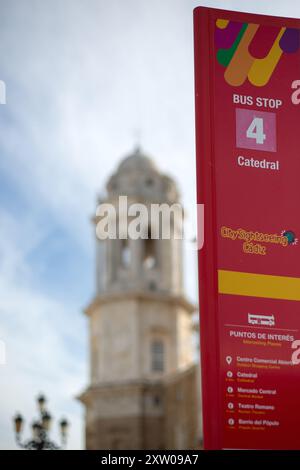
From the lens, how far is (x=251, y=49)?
12945 mm

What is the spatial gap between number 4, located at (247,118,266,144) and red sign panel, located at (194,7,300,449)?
0.5 inches

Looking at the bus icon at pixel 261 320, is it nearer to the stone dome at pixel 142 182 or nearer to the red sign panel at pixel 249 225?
the red sign panel at pixel 249 225

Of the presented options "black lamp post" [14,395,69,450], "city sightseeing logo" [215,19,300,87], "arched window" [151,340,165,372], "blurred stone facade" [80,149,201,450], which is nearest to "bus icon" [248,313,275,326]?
"city sightseeing logo" [215,19,300,87]

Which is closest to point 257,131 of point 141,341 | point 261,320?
point 261,320

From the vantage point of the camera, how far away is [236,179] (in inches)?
488

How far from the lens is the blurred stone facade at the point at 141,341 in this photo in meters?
50.4

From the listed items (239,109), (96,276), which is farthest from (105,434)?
(239,109)

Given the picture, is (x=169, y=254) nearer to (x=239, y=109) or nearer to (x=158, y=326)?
(x=158, y=326)

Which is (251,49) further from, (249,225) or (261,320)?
(261,320)

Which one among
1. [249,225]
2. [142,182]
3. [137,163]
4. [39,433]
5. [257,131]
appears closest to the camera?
[249,225]

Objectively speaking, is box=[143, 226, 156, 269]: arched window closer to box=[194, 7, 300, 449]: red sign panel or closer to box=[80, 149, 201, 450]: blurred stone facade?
box=[80, 149, 201, 450]: blurred stone facade

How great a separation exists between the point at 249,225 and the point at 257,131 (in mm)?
1214

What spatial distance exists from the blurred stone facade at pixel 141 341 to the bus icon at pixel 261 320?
118 feet

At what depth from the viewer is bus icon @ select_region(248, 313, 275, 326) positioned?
11961 mm
